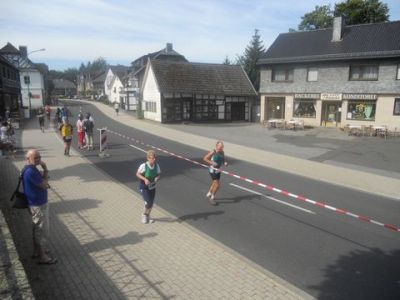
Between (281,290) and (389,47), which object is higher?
(389,47)

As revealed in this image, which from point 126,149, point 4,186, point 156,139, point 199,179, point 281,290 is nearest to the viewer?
point 281,290

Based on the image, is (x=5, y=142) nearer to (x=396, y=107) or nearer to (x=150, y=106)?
(x=150, y=106)

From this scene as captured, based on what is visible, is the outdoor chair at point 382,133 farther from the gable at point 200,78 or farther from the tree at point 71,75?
the tree at point 71,75

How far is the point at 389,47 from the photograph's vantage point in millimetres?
26766

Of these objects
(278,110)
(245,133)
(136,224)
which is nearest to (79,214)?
(136,224)

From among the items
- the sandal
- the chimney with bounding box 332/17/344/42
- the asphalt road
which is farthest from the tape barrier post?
the chimney with bounding box 332/17/344/42

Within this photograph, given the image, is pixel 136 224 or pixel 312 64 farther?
pixel 312 64

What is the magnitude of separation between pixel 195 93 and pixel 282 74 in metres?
8.64

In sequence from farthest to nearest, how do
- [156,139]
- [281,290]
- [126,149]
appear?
[156,139]
[126,149]
[281,290]

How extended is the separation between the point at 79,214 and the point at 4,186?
402cm

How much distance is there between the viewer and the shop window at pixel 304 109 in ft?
103

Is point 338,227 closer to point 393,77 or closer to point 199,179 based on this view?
point 199,179

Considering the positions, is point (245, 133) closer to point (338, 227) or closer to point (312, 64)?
point (312, 64)

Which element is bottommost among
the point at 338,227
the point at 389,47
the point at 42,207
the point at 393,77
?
the point at 338,227
